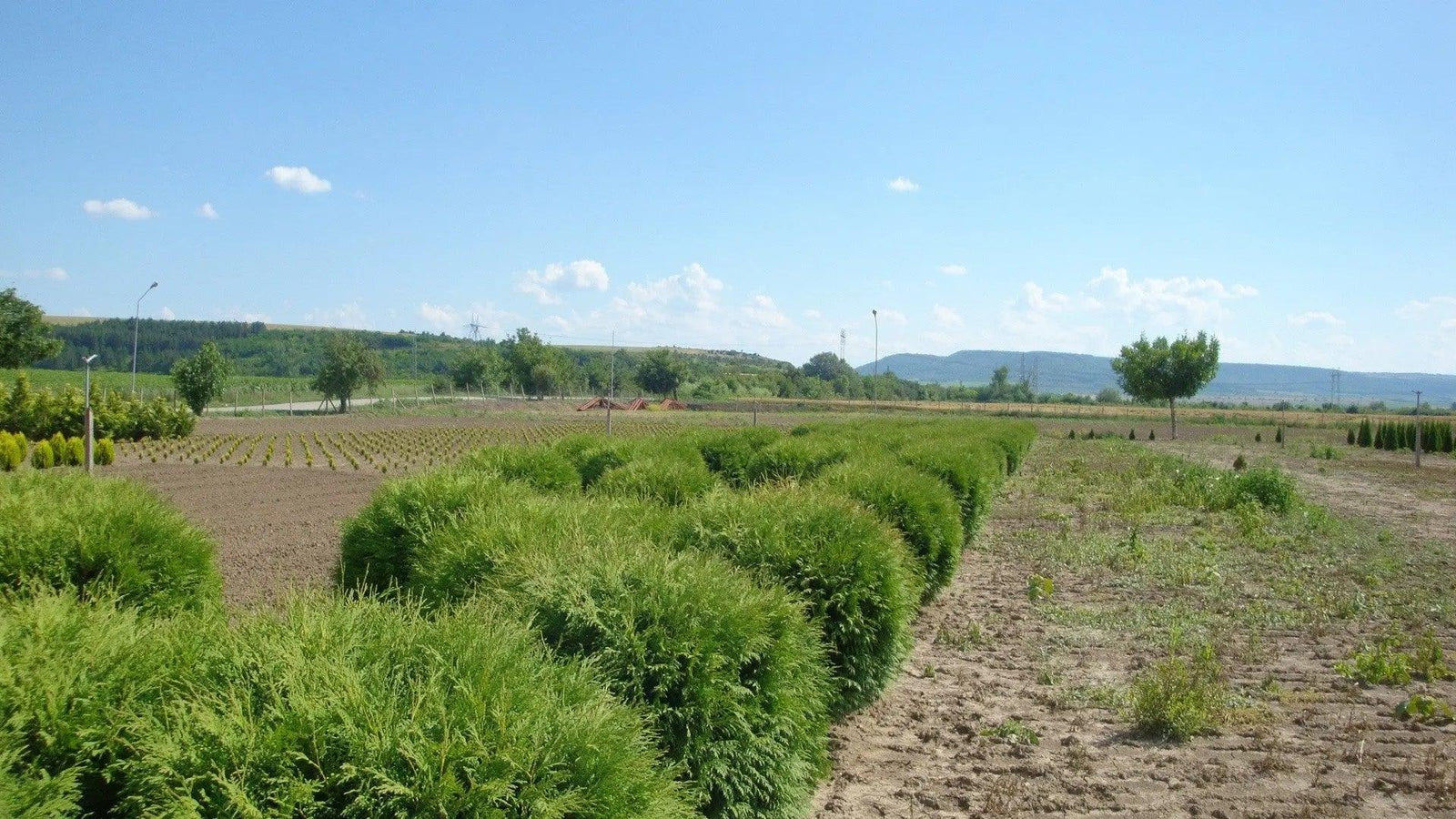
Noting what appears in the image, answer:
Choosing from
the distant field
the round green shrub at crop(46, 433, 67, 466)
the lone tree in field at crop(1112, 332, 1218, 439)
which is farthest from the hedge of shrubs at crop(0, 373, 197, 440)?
the lone tree in field at crop(1112, 332, 1218, 439)

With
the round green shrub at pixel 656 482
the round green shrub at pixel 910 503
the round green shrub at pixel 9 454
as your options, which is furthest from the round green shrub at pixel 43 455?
the round green shrub at pixel 910 503

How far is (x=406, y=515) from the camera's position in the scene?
8.09m

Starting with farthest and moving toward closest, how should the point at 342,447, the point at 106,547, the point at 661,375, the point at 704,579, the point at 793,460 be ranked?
the point at 661,375, the point at 342,447, the point at 793,460, the point at 106,547, the point at 704,579

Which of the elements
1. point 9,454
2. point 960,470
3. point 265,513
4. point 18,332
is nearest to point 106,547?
point 960,470

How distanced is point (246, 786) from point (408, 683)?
1.90 ft

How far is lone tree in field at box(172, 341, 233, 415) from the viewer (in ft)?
183

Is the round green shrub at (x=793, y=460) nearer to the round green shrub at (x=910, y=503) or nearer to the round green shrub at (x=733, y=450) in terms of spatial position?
the round green shrub at (x=733, y=450)

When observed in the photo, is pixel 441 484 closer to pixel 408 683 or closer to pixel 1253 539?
pixel 408 683

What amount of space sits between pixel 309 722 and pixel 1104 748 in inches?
217

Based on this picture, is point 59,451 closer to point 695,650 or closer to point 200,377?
point 695,650

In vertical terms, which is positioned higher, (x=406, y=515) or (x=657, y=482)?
(x=657, y=482)

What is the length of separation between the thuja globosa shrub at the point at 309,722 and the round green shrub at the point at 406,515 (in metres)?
4.20

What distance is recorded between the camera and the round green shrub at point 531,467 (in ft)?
32.8

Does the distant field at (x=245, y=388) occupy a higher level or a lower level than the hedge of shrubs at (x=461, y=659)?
lower
